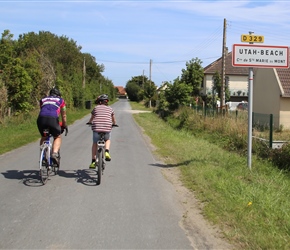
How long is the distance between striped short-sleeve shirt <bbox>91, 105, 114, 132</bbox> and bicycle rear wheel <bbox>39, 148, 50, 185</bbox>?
3.75ft

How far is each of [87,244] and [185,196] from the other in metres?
2.79

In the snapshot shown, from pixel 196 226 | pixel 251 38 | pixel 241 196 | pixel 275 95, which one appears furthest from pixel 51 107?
pixel 275 95

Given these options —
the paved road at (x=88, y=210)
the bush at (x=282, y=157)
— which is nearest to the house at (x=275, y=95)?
the bush at (x=282, y=157)

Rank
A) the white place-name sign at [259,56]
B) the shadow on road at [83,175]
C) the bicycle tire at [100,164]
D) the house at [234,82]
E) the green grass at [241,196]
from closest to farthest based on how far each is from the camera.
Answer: the green grass at [241,196]
the bicycle tire at [100,164]
the shadow on road at [83,175]
the white place-name sign at [259,56]
the house at [234,82]

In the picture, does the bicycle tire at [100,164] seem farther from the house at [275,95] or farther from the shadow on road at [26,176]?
the house at [275,95]

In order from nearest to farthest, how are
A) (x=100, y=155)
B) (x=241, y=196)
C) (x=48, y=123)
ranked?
(x=241, y=196) → (x=48, y=123) → (x=100, y=155)

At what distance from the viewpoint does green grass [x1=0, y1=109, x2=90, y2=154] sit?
1379 cm

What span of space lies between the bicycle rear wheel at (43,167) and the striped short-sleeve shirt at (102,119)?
1143 millimetres

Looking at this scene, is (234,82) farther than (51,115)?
Yes

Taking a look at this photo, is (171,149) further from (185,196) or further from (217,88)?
(217,88)

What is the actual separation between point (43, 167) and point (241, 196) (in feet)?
12.3

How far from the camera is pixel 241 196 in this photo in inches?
252

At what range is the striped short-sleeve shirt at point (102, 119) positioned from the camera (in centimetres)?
776

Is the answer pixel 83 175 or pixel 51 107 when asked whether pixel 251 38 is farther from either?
pixel 83 175
